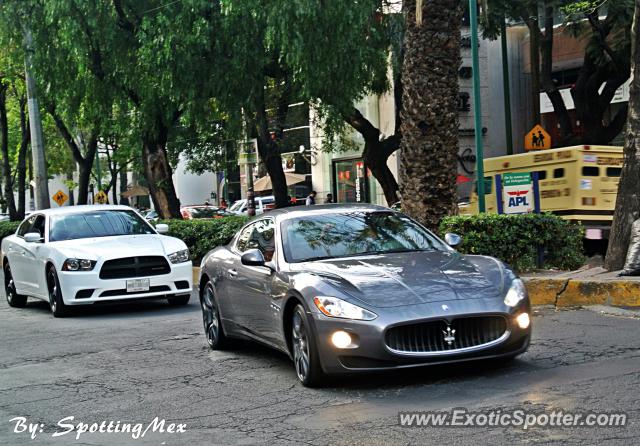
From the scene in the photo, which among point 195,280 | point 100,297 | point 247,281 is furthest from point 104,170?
point 247,281

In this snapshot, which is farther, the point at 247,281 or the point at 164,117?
the point at 164,117

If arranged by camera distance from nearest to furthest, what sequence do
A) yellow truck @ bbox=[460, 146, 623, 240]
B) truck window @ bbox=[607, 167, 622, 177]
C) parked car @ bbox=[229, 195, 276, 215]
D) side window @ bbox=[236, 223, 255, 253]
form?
side window @ bbox=[236, 223, 255, 253] → yellow truck @ bbox=[460, 146, 623, 240] → truck window @ bbox=[607, 167, 622, 177] → parked car @ bbox=[229, 195, 276, 215]

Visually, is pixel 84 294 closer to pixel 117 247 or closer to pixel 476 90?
pixel 117 247

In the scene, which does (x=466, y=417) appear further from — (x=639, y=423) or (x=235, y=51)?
(x=235, y=51)

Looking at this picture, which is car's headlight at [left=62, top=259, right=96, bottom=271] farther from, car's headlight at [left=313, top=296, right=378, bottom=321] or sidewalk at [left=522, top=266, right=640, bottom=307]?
car's headlight at [left=313, top=296, right=378, bottom=321]

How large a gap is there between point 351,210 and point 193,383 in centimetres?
220

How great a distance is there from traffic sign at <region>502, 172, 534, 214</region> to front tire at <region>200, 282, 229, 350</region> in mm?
8457

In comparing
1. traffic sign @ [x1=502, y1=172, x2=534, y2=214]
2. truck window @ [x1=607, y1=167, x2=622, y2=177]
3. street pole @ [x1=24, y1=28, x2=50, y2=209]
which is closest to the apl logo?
traffic sign @ [x1=502, y1=172, x2=534, y2=214]

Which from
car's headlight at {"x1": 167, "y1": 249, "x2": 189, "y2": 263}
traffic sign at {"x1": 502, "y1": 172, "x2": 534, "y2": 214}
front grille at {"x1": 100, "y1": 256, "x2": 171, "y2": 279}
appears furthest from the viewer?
traffic sign at {"x1": 502, "y1": 172, "x2": 534, "y2": 214}

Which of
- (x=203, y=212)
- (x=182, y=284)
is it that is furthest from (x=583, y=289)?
(x=203, y=212)

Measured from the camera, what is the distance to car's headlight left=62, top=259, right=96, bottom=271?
13.5 metres

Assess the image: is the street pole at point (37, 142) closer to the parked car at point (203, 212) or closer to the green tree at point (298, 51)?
the green tree at point (298, 51)

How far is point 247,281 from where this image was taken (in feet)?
28.6

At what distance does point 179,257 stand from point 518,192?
21.7ft
